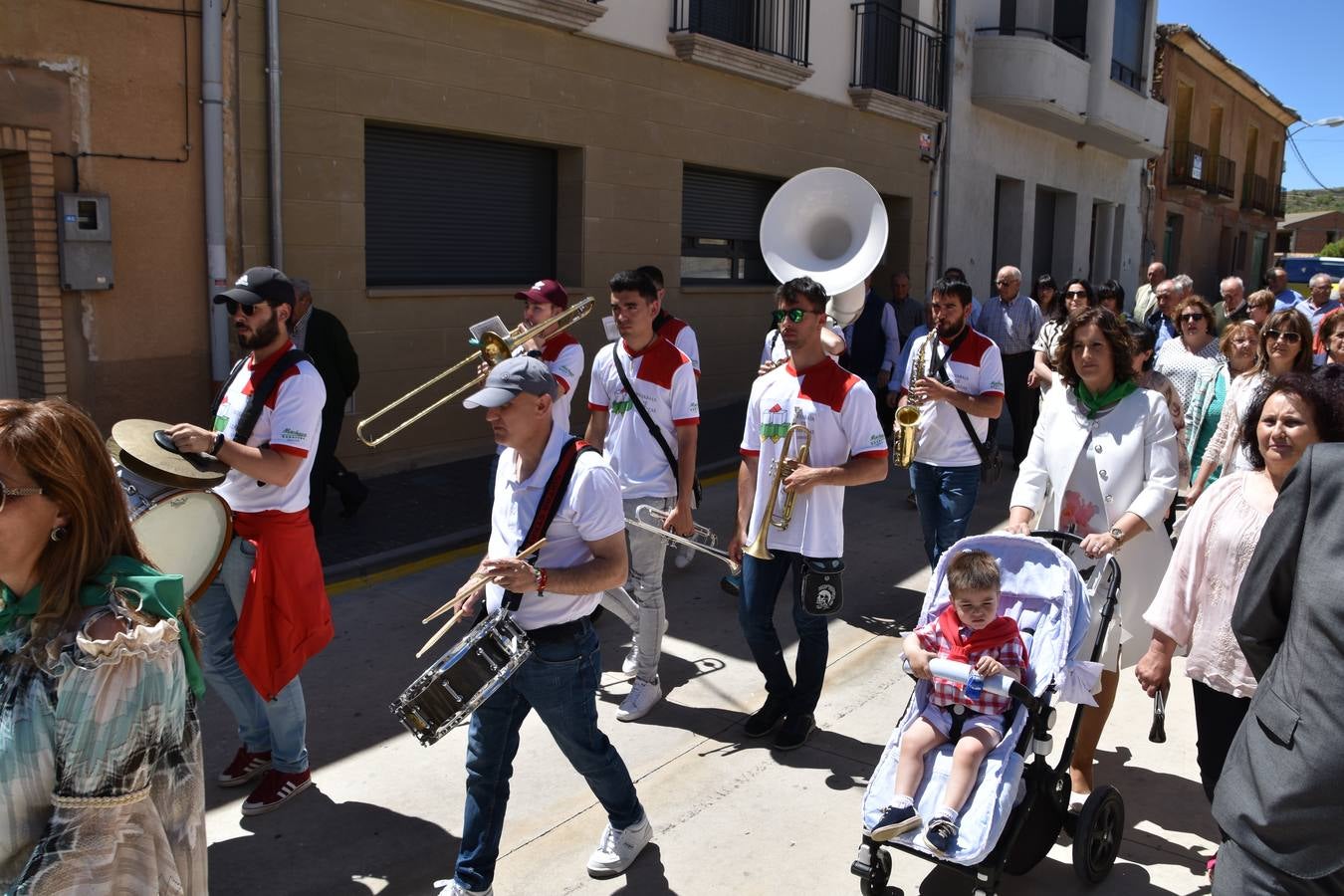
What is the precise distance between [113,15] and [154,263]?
1649 millimetres

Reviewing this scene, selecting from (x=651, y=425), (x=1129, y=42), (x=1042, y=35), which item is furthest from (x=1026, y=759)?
(x=1129, y=42)

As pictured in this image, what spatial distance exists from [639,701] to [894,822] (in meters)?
1.97

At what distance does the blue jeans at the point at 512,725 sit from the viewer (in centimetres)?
350

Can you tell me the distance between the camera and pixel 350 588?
23.1 ft

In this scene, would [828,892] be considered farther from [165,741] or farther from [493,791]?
[165,741]

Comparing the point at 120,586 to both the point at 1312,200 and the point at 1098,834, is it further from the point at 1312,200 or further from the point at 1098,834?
the point at 1312,200

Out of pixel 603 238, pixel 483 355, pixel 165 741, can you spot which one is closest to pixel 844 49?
pixel 603 238

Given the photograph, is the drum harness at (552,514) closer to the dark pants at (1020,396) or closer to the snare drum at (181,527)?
the snare drum at (181,527)

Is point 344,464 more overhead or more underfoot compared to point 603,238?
more underfoot

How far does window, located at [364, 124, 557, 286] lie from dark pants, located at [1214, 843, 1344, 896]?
8326 millimetres

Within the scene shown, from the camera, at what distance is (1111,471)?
4.34 meters

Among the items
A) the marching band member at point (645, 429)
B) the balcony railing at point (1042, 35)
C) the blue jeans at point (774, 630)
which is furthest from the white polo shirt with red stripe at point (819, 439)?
the balcony railing at point (1042, 35)

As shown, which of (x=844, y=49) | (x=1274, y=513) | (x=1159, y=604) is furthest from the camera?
(x=844, y=49)

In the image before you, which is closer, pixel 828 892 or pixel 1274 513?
pixel 1274 513
